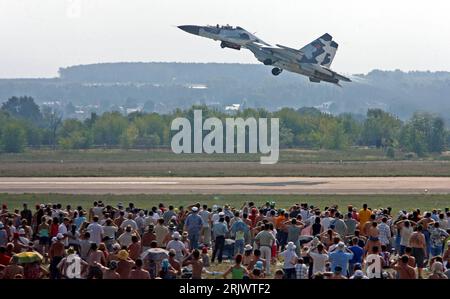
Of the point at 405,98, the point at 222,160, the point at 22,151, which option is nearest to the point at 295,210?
the point at 222,160

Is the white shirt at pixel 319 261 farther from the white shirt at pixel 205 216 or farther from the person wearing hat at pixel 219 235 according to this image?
the white shirt at pixel 205 216

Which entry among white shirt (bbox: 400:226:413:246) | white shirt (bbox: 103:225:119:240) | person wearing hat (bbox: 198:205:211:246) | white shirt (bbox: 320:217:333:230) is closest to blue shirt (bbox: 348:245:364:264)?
white shirt (bbox: 400:226:413:246)

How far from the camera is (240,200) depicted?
52.3m

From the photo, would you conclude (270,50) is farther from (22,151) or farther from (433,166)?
(22,151)

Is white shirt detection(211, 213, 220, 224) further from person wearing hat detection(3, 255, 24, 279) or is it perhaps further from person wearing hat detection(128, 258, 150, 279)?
person wearing hat detection(3, 255, 24, 279)

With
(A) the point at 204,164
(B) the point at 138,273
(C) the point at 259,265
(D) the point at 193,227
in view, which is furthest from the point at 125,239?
(A) the point at 204,164

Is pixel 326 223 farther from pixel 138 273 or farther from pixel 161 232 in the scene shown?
pixel 138 273

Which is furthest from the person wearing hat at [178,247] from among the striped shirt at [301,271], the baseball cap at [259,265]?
the striped shirt at [301,271]

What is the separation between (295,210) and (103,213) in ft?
19.8

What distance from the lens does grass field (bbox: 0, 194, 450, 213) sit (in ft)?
164

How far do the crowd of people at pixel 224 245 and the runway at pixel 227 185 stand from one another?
859 inches

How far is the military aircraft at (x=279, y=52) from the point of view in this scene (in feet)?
258

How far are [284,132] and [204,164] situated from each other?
117 feet
